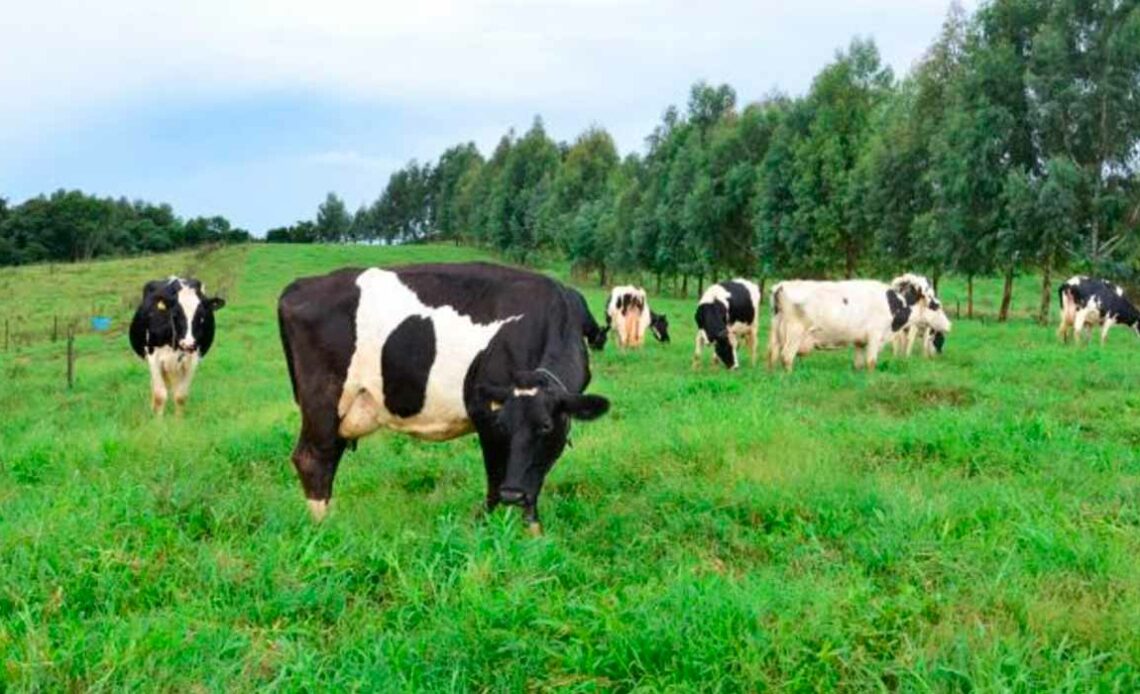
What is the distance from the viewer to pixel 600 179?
249 feet

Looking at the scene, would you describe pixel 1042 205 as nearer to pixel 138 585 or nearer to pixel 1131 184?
pixel 1131 184

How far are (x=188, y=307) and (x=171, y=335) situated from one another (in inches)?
18.2

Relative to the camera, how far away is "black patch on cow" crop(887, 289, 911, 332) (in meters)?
17.8

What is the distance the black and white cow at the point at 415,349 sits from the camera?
670cm

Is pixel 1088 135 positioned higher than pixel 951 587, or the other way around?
pixel 1088 135

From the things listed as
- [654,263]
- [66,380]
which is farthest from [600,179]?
[66,380]

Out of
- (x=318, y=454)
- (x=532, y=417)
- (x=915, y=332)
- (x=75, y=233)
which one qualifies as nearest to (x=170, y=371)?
(x=318, y=454)

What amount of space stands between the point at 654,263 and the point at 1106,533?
5325cm

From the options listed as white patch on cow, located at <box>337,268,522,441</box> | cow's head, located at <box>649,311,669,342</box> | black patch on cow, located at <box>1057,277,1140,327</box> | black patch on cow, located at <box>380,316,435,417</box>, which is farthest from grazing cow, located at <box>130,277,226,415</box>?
black patch on cow, located at <box>1057,277,1140,327</box>

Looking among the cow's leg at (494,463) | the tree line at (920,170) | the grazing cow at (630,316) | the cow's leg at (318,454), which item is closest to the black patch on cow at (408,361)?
the cow's leg at (318,454)

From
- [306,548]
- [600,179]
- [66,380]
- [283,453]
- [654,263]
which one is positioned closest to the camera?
[306,548]

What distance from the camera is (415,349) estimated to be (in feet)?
22.3

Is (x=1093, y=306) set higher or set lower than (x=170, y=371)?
higher

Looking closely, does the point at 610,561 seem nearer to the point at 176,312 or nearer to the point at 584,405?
the point at 584,405
